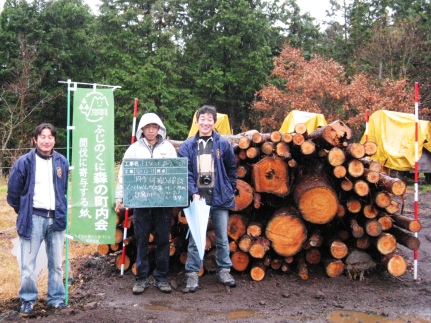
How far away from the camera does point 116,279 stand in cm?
526

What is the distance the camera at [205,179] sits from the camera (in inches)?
189

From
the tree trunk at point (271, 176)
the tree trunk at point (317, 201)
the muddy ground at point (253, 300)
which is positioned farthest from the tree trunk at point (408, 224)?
the tree trunk at point (271, 176)

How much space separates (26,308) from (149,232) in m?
1.38

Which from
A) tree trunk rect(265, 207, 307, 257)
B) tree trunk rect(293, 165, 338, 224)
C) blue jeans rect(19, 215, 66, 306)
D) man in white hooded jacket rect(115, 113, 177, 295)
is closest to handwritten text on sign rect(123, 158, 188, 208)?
man in white hooded jacket rect(115, 113, 177, 295)

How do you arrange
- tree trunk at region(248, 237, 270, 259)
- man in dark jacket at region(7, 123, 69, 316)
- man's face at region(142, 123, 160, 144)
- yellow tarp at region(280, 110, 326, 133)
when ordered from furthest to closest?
yellow tarp at region(280, 110, 326, 133) → tree trunk at region(248, 237, 270, 259) → man's face at region(142, 123, 160, 144) → man in dark jacket at region(7, 123, 69, 316)

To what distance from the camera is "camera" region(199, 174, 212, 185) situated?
479 centimetres

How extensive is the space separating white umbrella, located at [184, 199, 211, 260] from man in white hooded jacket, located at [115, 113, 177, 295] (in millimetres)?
255

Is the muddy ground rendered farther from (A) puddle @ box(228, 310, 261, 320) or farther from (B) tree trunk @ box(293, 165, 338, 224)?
(B) tree trunk @ box(293, 165, 338, 224)

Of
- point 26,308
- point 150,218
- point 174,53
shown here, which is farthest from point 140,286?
point 174,53

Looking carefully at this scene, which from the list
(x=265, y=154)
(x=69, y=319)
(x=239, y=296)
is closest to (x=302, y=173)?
(x=265, y=154)

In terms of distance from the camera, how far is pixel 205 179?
4801 millimetres

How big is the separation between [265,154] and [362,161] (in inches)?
48.6

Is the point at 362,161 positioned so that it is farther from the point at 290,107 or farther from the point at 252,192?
the point at 290,107

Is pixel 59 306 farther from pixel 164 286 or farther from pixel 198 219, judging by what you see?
pixel 198 219
